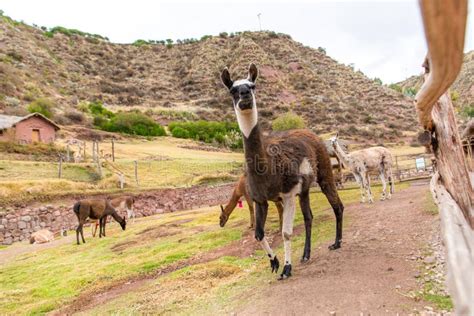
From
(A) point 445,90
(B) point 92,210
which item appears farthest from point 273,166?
(B) point 92,210

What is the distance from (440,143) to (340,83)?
315ft

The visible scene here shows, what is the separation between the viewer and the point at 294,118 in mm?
Result: 52125

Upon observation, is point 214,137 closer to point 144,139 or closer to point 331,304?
point 144,139

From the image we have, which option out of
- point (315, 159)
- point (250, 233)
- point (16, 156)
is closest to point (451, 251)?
point (315, 159)

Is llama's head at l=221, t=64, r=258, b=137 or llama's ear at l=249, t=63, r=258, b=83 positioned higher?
llama's ear at l=249, t=63, r=258, b=83

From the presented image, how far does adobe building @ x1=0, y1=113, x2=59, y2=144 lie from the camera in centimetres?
3522

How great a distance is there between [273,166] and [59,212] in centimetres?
1830

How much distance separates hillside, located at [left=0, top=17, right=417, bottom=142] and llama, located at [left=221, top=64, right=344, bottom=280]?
54.0m

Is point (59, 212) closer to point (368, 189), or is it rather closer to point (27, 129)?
point (368, 189)

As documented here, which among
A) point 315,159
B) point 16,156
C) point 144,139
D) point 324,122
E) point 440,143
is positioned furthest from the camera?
point 324,122

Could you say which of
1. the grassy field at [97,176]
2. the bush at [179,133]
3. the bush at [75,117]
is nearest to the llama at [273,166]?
the grassy field at [97,176]

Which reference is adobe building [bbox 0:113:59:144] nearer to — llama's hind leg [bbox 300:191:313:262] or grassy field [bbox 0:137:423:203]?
grassy field [bbox 0:137:423:203]

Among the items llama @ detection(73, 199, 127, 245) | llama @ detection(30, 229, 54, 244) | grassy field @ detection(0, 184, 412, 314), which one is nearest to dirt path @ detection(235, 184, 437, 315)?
grassy field @ detection(0, 184, 412, 314)

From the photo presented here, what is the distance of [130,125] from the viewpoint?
5631 cm
